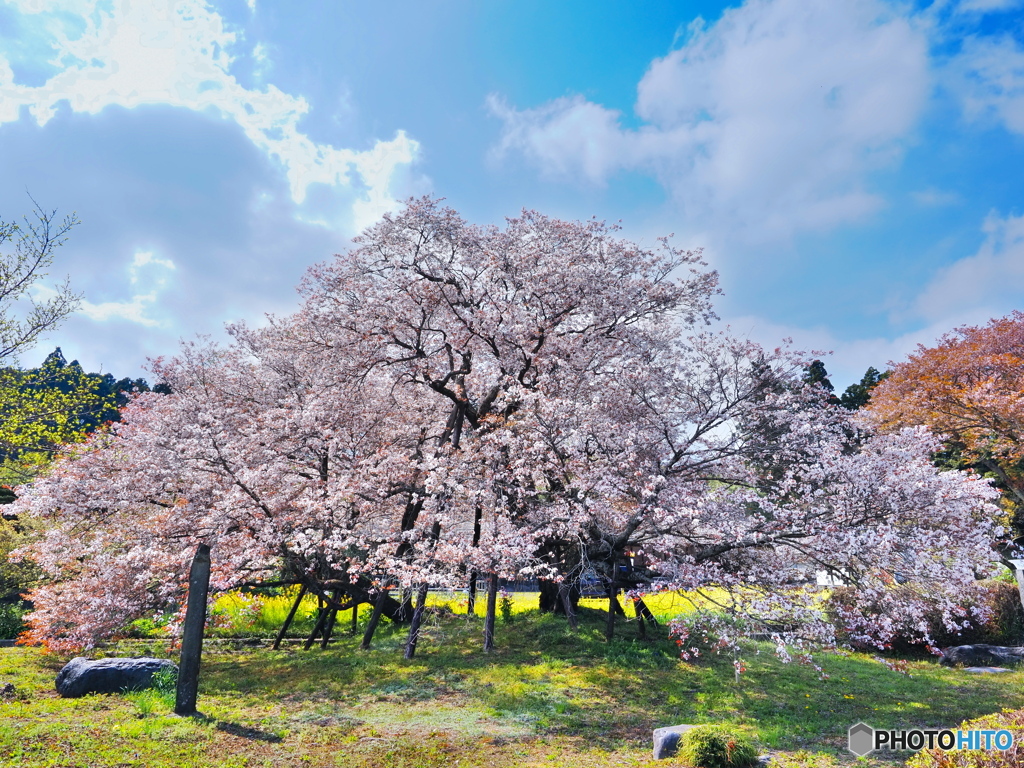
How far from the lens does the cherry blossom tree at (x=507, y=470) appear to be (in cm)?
984

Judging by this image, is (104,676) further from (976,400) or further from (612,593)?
(976,400)

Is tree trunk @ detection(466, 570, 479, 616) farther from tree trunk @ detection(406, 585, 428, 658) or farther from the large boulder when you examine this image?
the large boulder

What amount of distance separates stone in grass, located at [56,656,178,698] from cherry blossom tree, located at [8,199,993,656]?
222cm

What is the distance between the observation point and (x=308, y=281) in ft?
48.8

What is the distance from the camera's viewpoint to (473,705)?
8750mm

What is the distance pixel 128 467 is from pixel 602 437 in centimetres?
1148

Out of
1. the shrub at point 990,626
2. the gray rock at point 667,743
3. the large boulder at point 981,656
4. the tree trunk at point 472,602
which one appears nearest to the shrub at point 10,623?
the tree trunk at point 472,602

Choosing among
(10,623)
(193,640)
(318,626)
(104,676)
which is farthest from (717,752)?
(10,623)

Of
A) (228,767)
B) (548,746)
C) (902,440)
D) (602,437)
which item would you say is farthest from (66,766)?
(902,440)

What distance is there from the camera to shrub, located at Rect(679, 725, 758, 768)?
19.0 ft

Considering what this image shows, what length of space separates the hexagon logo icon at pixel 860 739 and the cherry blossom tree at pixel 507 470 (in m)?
1.42

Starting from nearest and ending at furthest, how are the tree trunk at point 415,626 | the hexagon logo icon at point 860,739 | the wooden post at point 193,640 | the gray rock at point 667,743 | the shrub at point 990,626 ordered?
the gray rock at point 667,743, the hexagon logo icon at point 860,739, the wooden post at point 193,640, the tree trunk at point 415,626, the shrub at point 990,626

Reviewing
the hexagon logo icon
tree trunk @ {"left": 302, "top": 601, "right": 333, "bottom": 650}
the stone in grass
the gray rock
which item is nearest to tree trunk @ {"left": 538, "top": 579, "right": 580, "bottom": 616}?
tree trunk @ {"left": 302, "top": 601, "right": 333, "bottom": 650}

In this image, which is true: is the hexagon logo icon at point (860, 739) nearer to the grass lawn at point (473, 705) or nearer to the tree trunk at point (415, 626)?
the grass lawn at point (473, 705)
